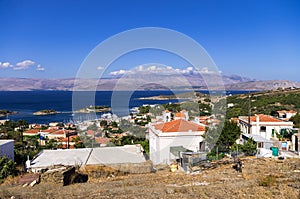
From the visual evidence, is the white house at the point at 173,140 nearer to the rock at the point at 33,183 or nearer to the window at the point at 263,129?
the window at the point at 263,129

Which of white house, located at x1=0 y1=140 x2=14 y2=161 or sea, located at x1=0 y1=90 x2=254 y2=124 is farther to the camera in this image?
sea, located at x1=0 y1=90 x2=254 y2=124

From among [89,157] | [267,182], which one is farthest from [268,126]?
[267,182]

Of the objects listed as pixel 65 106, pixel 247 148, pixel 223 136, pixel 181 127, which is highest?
pixel 181 127

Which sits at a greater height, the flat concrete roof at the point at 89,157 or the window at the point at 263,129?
the window at the point at 263,129

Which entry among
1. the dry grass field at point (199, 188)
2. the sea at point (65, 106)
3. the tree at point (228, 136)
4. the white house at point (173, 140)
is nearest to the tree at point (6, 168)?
the dry grass field at point (199, 188)

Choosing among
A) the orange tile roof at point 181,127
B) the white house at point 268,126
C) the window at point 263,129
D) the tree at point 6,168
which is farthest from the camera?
the window at point 263,129

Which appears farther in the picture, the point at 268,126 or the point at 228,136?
the point at 268,126

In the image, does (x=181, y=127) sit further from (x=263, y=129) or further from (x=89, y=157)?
(x=263, y=129)

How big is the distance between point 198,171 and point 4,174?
674 cm

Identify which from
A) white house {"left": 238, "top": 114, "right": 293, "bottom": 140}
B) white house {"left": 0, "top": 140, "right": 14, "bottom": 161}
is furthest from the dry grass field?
white house {"left": 238, "top": 114, "right": 293, "bottom": 140}

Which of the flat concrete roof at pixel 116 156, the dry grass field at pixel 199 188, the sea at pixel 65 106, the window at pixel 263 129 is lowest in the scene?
the sea at pixel 65 106

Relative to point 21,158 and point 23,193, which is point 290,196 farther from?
point 21,158

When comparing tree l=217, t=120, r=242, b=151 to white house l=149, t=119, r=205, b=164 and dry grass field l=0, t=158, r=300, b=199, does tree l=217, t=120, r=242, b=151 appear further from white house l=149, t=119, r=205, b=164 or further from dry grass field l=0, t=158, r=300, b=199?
dry grass field l=0, t=158, r=300, b=199

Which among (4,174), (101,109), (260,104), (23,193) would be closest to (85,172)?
(4,174)
